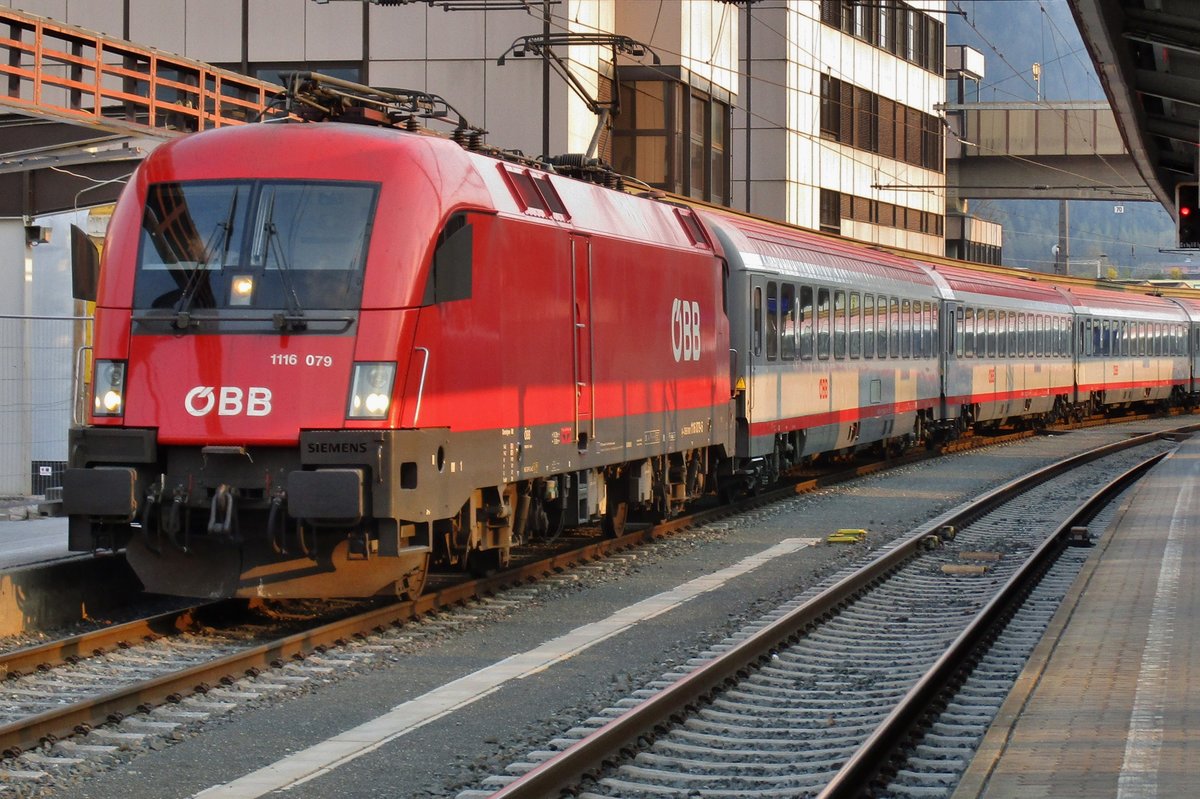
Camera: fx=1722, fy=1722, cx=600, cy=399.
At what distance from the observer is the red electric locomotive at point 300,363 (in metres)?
10.8

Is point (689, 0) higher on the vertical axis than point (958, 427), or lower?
higher

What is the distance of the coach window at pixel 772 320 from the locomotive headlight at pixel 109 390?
10750 millimetres

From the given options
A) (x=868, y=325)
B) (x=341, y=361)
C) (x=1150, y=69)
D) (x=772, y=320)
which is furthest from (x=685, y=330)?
(x=868, y=325)

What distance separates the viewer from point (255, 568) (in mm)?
11094

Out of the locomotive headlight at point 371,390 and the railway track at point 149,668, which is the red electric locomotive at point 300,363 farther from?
the railway track at point 149,668

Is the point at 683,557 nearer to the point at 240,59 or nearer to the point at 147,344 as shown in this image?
the point at 147,344

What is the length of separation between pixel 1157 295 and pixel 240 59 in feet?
107

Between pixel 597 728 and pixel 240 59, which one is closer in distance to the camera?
pixel 597 728

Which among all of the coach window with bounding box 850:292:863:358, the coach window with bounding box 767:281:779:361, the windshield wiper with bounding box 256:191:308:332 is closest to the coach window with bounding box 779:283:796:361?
the coach window with bounding box 767:281:779:361

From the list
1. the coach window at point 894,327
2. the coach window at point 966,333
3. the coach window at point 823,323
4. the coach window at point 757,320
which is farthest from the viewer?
the coach window at point 966,333

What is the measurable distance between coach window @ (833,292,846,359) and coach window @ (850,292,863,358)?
48 centimetres

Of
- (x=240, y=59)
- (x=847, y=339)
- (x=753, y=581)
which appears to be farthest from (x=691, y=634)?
(x=240, y=59)

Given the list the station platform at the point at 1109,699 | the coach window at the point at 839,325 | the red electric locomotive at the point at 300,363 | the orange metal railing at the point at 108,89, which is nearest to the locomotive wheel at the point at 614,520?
the red electric locomotive at the point at 300,363

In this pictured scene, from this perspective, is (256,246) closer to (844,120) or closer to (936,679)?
(936,679)
